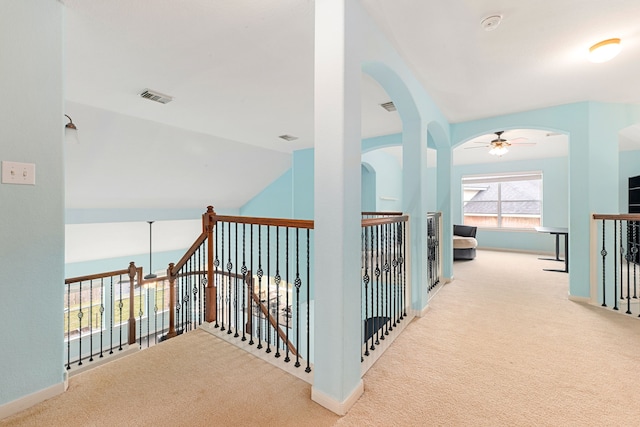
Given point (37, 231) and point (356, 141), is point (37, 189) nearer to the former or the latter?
point (37, 231)

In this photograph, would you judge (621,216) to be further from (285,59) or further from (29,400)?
(29,400)

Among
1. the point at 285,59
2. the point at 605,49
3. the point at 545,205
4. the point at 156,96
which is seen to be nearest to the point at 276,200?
the point at 156,96

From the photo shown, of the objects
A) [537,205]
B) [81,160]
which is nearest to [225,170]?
[81,160]

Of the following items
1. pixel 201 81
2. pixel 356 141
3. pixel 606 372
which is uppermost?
pixel 201 81

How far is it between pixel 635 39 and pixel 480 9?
1.41 metres

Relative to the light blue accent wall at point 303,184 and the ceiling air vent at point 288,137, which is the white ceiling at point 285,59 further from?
the light blue accent wall at point 303,184

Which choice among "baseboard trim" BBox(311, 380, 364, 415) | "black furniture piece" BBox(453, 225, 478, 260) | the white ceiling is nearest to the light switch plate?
the white ceiling

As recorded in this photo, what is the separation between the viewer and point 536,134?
16.8 feet

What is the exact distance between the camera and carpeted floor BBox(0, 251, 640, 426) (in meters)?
1.51

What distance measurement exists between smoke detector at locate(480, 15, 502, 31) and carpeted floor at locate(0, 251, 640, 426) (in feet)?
7.85

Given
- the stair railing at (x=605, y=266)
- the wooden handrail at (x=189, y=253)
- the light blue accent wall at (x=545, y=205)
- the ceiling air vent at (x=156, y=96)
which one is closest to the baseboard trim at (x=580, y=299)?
the stair railing at (x=605, y=266)

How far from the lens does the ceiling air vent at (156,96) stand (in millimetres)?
3036

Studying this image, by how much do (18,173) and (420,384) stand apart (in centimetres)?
266

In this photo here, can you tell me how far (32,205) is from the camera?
160 centimetres
